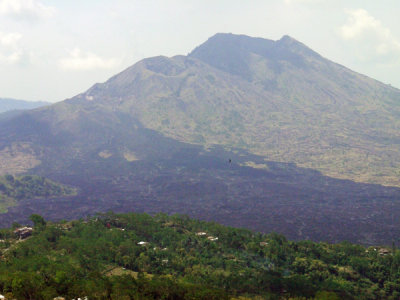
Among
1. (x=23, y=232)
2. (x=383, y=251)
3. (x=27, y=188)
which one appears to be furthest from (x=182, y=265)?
(x=27, y=188)

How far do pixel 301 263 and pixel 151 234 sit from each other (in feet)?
128

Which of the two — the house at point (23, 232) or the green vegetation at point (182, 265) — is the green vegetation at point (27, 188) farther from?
the green vegetation at point (182, 265)

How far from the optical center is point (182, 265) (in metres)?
74.1

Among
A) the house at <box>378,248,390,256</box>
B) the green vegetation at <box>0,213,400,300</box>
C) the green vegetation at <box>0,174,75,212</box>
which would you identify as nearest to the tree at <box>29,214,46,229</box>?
the green vegetation at <box>0,213,400,300</box>

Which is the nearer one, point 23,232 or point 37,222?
point 23,232

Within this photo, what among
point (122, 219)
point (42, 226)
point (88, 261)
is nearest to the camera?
point (88, 261)

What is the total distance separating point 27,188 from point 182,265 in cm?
13853

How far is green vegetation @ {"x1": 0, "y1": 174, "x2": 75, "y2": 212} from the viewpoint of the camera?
175 meters

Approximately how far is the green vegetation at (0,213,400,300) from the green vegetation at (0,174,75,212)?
92.5 meters

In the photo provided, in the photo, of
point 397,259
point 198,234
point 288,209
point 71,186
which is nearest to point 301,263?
point 397,259

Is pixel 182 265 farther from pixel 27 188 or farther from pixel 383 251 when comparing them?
pixel 27 188

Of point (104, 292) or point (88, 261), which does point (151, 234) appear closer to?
point (88, 261)

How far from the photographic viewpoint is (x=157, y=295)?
169ft

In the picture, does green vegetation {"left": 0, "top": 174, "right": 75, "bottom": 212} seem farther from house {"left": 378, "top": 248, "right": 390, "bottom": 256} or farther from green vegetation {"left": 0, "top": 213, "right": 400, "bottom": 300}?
house {"left": 378, "top": 248, "right": 390, "bottom": 256}
